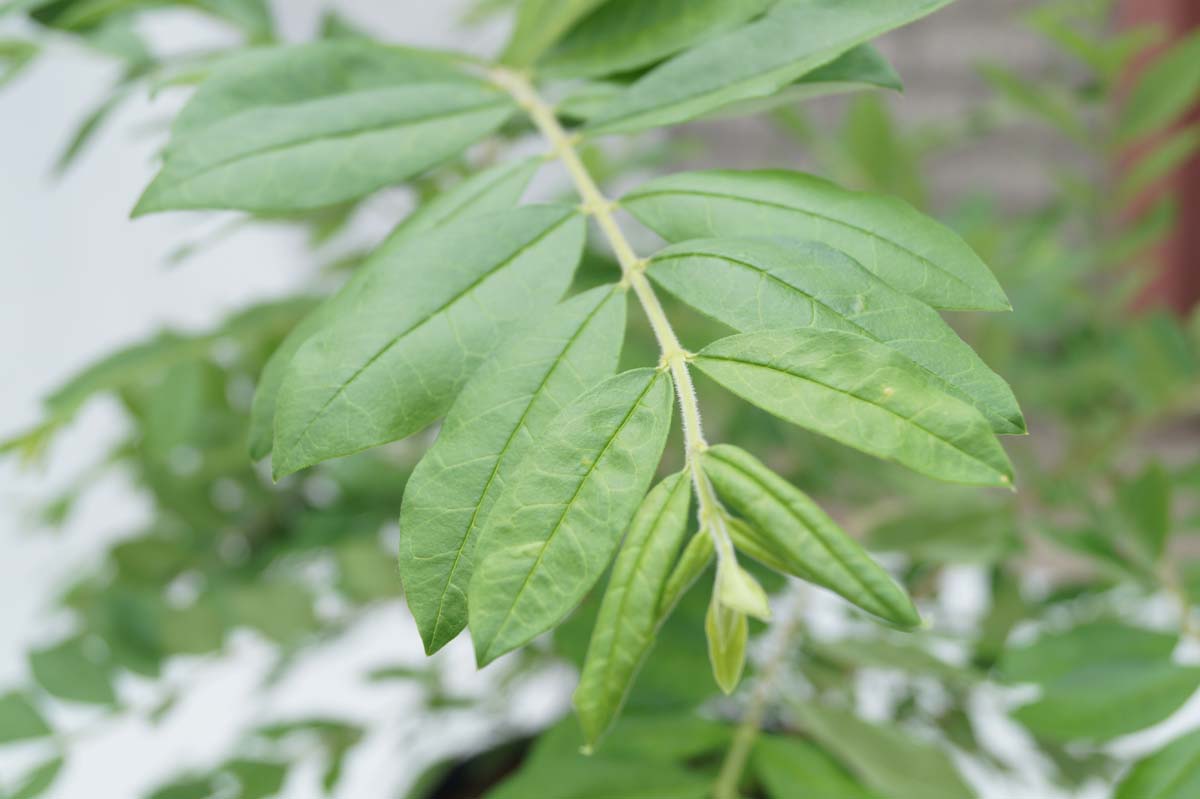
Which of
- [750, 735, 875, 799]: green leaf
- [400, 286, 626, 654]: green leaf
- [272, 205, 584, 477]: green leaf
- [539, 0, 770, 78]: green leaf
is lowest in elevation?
[750, 735, 875, 799]: green leaf

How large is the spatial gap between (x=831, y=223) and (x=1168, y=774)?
18 centimetres

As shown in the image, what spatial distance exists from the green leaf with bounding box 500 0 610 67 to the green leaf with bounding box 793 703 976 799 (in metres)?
0.23

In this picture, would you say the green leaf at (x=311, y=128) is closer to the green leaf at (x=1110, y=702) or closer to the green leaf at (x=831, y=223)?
the green leaf at (x=831, y=223)

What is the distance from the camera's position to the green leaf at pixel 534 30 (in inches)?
11.4

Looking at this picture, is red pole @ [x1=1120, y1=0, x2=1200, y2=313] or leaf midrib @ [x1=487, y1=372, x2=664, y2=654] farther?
red pole @ [x1=1120, y1=0, x2=1200, y2=313]

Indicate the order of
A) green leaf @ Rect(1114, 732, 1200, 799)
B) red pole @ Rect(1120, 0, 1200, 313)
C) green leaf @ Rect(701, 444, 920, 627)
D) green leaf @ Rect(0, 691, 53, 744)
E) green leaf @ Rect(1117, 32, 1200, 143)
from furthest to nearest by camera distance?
red pole @ Rect(1120, 0, 1200, 313), green leaf @ Rect(1117, 32, 1200, 143), green leaf @ Rect(0, 691, 53, 744), green leaf @ Rect(1114, 732, 1200, 799), green leaf @ Rect(701, 444, 920, 627)

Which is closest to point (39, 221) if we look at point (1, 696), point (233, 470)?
point (233, 470)

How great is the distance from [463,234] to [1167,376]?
0.40 meters

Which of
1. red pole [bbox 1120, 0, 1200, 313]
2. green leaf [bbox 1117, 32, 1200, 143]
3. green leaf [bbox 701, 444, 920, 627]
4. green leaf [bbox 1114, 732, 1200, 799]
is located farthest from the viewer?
red pole [bbox 1120, 0, 1200, 313]

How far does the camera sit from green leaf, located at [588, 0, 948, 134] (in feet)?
0.66

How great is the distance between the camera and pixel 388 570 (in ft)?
1.46

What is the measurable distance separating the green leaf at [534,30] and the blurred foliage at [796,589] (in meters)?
0.08

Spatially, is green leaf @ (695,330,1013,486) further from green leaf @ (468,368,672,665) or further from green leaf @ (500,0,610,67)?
green leaf @ (500,0,610,67)

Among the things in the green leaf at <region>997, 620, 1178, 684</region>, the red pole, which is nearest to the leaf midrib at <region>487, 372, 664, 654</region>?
the green leaf at <region>997, 620, 1178, 684</region>
